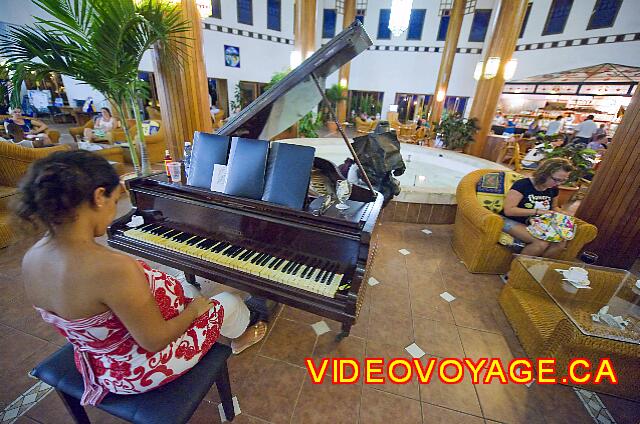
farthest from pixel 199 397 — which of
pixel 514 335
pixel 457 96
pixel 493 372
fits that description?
pixel 457 96

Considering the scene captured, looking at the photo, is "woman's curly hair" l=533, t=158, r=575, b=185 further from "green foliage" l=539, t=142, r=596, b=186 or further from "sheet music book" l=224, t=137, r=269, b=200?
"sheet music book" l=224, t=137, r=269, b=200

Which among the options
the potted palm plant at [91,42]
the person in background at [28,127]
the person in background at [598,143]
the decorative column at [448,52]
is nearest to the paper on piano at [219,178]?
the potted palm plant at [91,42]

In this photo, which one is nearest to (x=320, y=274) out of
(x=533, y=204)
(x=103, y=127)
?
(x=533, y=204)

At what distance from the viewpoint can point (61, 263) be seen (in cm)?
76

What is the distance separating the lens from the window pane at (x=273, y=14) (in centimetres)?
1013

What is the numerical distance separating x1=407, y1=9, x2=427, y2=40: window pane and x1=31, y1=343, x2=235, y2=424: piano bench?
541 inches

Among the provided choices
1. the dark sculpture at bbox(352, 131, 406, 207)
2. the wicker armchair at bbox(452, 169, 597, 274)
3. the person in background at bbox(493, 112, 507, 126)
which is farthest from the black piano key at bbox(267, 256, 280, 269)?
the person in background at bbox(493, 112, 507, 126)

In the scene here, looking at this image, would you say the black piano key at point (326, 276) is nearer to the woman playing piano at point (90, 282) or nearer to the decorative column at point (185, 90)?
the woman playing piano at point (90, 282)

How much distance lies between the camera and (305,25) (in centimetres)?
723

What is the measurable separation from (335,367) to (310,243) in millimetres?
942

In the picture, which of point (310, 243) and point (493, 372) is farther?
point (493, 372)

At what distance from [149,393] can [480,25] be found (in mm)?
14396

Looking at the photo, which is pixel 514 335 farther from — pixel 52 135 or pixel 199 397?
pixel 52 135

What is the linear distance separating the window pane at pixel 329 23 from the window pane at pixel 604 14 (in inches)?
352
